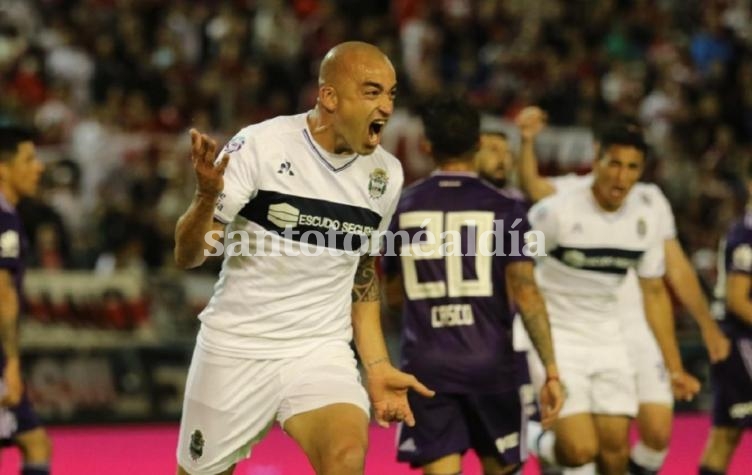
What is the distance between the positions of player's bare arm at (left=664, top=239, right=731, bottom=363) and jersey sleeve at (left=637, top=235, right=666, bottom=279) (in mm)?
305

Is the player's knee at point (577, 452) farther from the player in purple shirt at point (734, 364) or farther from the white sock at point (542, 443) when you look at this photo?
the player in purple shirt at point (734, 364)

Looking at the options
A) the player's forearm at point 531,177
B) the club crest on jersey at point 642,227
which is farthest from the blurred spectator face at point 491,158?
the club crest on jersey at point 642,227

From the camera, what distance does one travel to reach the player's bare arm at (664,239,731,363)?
8.53m

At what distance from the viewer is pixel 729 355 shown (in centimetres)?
902

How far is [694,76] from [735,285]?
8806 millimetres

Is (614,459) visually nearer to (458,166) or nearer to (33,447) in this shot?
(458,166)

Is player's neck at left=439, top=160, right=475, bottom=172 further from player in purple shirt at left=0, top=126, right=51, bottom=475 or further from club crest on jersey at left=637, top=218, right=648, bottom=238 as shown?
player in purple shirt at left=0, top=126, right=51, bottom=475

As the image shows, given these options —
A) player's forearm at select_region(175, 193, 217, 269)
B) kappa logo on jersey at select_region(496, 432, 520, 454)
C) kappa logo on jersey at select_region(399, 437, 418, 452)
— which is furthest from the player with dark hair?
player's forearm at select_region(175, 193, 217, 269)

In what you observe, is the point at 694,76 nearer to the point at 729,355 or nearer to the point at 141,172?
the point at 141,172

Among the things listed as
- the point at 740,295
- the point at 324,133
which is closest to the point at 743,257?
the point at 740,295

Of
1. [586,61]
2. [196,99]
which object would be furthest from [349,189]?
[586,61]

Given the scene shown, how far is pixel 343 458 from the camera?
556cm

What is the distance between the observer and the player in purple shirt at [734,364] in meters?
8.77

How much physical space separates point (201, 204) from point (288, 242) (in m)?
0.62
